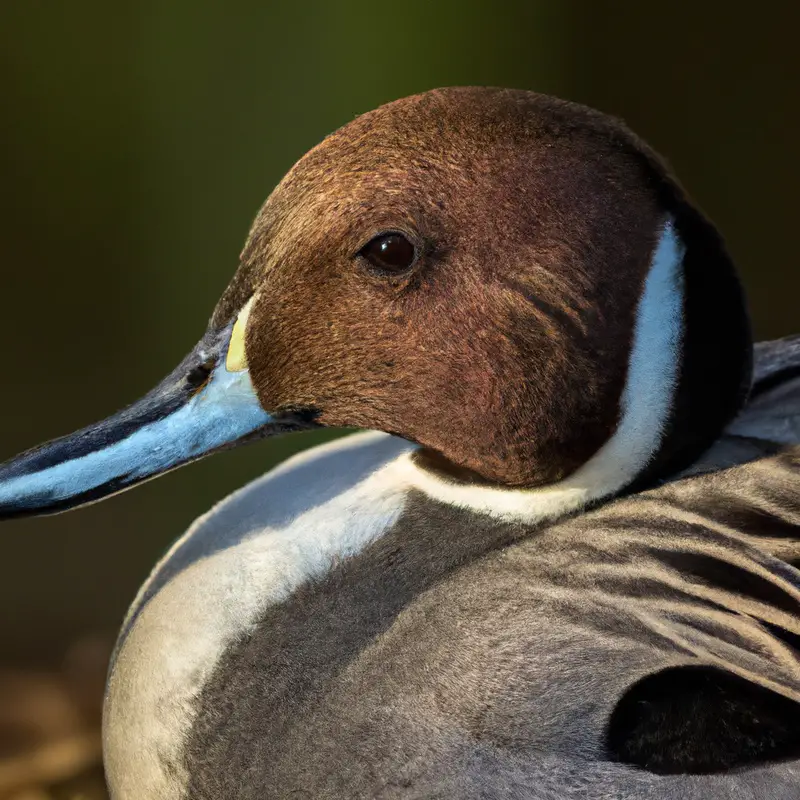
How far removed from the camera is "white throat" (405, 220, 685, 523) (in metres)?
0.76

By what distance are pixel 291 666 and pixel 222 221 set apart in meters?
1.27

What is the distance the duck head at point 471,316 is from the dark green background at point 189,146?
43.6 inches

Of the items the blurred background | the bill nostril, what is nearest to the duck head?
the bill nostril

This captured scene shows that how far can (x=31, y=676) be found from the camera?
5.95 ft

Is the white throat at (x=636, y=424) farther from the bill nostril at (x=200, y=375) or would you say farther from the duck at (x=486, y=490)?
the bill nostril at (x=200, y=375)

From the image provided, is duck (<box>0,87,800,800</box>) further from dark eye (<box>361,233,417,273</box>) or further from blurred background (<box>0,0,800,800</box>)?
blurred background (<box>0,0,800,800</box>)

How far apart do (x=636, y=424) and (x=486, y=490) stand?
0.41ft

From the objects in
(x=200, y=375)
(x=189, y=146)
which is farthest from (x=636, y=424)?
(x=189, y=146)

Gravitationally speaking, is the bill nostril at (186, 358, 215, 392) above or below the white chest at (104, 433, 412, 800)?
above

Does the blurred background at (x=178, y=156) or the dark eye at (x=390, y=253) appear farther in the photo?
the blurred background at (x=178, y=156)

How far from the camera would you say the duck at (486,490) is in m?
Result: 0.75

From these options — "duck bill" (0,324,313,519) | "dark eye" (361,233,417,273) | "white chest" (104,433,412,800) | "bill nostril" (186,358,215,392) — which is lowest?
"white chest" (104,433,412,800)

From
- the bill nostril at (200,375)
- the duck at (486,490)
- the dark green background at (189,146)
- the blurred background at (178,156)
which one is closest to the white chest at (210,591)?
the duck at (486,490)

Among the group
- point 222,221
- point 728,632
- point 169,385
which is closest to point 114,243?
point 222,221
